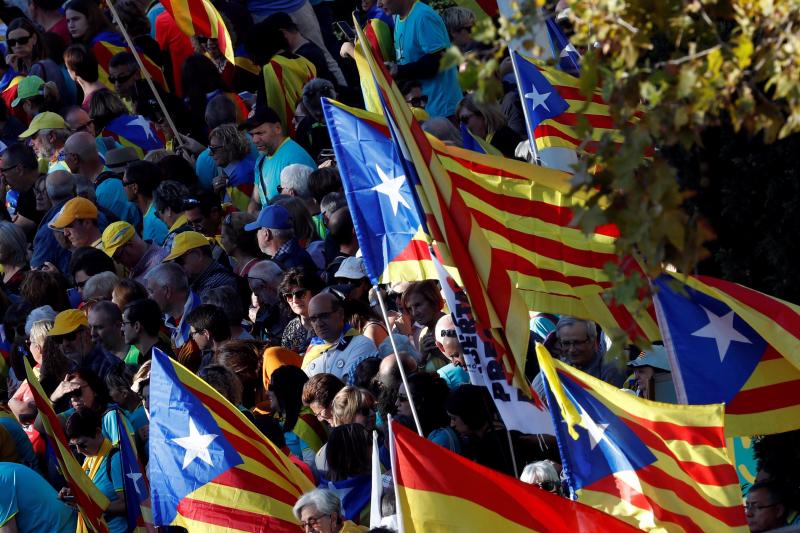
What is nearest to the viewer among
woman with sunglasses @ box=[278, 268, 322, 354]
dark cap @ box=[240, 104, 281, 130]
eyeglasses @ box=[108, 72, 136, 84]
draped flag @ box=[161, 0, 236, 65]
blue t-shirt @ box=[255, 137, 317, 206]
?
woman with sunglasses @ box=[278, 268, 322, 354]

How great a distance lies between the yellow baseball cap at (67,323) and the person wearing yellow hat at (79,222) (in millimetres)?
2053

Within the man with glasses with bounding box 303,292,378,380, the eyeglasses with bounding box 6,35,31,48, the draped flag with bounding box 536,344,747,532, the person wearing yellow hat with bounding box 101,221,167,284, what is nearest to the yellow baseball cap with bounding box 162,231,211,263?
the person wearing yellow hat with bounding box 101,221,167,284

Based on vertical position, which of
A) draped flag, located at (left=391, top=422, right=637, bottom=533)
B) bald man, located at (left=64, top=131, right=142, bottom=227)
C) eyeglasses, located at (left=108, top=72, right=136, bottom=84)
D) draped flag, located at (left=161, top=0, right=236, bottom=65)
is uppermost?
draped flag, located at (left=391, top=422, right=637, bottom=533)

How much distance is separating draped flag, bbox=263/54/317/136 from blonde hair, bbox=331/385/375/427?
626cm

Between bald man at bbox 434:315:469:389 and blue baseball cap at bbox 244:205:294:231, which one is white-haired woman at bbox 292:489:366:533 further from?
blue baseball cap at bbox 244:205:294:231

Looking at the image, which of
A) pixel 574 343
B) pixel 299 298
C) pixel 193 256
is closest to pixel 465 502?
pixel 574 343

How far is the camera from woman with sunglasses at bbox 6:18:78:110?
53.7ft

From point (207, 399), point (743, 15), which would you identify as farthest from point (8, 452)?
point (743, 15)

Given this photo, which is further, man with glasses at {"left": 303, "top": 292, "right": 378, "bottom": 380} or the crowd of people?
man with glasses at {"left": 303, "top": 292, "right": 378, "bottom": 380}

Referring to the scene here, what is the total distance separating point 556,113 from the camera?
36.8ft

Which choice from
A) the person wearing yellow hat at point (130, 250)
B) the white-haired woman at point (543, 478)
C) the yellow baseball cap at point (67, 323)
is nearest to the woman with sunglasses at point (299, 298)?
the yellow baseball cap at point (67, 323)

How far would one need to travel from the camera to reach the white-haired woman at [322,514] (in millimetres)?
7809

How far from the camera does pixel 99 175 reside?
14.7 metres

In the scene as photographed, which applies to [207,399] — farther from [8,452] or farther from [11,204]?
[11,204]
